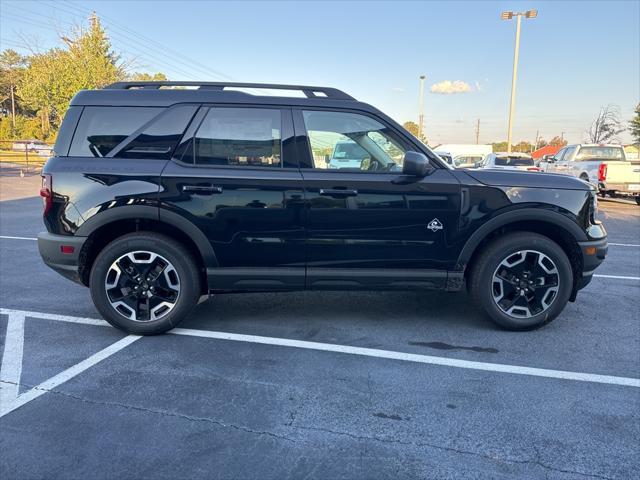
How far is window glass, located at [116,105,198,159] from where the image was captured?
3877 millimetres

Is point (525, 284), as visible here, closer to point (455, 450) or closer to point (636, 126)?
point (455, 450)

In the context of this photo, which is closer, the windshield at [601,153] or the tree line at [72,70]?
the windshield at [601,153]

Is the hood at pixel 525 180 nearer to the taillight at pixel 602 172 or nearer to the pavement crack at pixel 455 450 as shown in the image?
the pavement crack at pixel 455 450

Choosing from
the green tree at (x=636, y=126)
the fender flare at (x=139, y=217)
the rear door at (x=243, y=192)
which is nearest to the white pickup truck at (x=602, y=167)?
the rear door at (x=243, y=192)

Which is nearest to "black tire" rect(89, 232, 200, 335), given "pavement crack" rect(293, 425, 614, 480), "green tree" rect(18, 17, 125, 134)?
"pavement crack" rect(293, 425, 614, 480)

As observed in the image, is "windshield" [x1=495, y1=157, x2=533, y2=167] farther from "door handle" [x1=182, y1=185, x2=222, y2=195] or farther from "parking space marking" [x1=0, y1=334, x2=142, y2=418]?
"parking space marking" [x1=0, y1=334, x2=142, y2=418]

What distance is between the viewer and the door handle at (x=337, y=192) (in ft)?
12.6

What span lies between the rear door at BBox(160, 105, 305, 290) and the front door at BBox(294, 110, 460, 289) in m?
0.14

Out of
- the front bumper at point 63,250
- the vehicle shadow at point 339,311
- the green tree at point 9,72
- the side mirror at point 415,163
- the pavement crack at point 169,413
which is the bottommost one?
the pavement crack at point 169,413

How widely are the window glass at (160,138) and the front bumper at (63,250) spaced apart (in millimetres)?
815

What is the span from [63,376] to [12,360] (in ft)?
1.85

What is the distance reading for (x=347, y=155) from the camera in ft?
13.0

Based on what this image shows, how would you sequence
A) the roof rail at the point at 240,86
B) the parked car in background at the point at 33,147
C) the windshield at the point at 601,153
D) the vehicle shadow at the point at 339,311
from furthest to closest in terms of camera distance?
1. the parked car in background at the point at 33,147
2. the windshield at the point at 601,153
3. the vehicle shadow at the point at 339,311
4. the roof rail at the point at 240,86

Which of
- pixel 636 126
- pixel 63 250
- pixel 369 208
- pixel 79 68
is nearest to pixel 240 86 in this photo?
pixel 369 208
